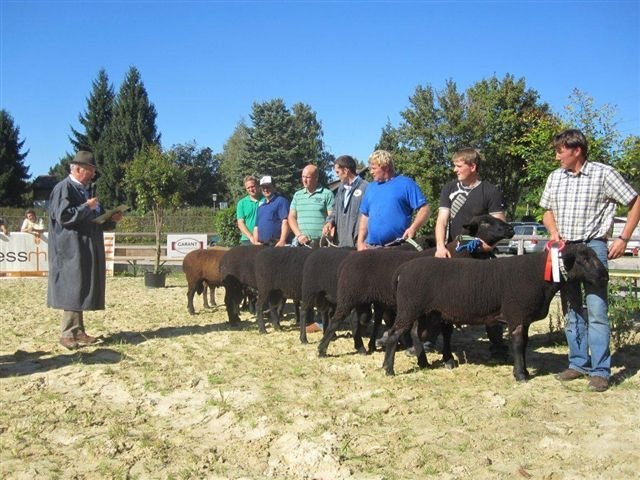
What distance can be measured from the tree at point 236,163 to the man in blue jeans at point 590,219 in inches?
2284

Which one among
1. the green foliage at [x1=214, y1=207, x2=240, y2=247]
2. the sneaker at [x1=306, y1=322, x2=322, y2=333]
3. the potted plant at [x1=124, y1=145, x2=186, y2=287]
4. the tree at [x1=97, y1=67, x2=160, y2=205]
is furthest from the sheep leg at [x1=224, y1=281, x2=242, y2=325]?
the tree at [x1=97, y1=67, x2=160, y2=205]

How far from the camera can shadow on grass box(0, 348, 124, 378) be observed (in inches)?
236

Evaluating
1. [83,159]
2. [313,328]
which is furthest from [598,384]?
[83,159]

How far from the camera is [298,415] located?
4.53m

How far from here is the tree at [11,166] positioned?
53906mm

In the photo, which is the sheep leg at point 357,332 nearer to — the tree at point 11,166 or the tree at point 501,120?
the tree at point 501,120

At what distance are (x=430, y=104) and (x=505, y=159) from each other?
6.71 m

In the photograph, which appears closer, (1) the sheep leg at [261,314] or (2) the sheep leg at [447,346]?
(2) the sheep leg at [447,346]

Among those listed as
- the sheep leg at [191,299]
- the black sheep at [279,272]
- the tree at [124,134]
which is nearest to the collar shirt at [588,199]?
the black sheep at [279,272]

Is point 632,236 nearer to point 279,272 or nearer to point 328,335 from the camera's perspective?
point 279,272

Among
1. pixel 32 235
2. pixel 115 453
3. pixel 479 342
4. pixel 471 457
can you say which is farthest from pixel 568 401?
pixel 32 235

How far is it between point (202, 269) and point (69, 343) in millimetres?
3030

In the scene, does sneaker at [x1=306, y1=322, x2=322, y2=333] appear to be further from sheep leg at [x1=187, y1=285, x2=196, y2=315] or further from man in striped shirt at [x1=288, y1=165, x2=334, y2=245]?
sheep leg at [x1=187, y1=285, x2=196, y2=315]

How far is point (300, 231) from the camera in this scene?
8328 millimetres
